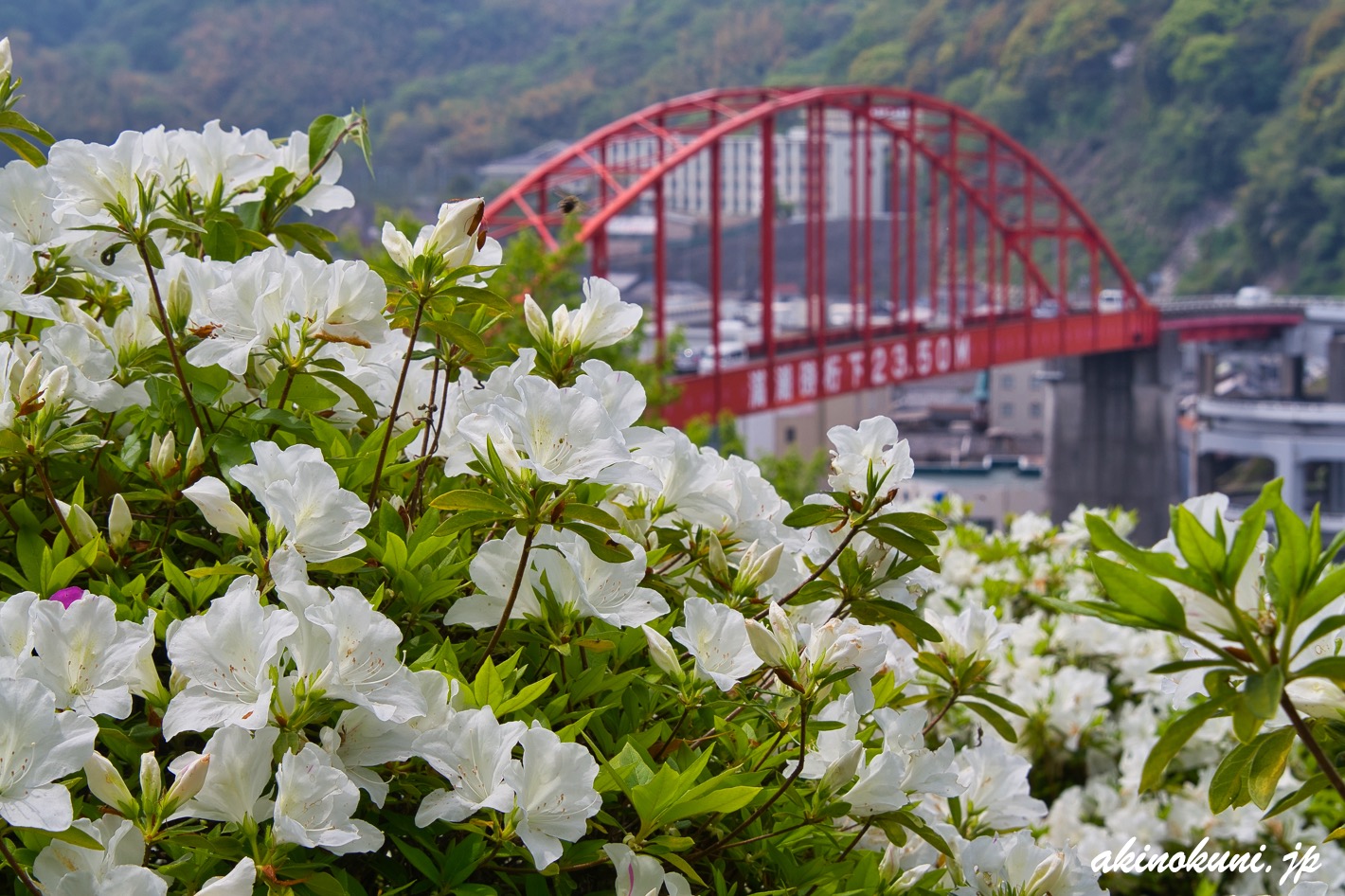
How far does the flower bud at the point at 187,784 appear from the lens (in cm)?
61

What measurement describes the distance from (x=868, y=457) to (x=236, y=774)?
1.40ft

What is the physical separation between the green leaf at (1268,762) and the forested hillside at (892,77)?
103 ft

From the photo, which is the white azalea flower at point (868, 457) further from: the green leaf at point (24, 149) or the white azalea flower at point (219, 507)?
the green leaf at point (24, 149)

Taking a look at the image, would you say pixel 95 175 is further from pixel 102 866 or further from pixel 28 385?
pixel 102 866

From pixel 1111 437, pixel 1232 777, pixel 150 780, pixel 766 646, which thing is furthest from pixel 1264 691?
pixel 1111 437

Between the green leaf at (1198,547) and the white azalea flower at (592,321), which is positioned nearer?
the green leaf at (1198,547)

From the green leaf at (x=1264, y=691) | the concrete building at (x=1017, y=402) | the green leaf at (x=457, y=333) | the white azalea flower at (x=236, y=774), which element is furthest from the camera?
the concrete building at (x=1017, y=402)

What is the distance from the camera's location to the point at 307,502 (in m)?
0.72

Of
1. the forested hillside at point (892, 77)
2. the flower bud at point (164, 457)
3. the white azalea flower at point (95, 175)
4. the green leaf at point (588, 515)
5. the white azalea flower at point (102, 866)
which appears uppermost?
the forested hillside at point (892, 77)

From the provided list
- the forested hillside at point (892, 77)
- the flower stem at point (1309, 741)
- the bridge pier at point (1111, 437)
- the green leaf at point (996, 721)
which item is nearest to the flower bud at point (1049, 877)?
the green leaf at point (996, 721)

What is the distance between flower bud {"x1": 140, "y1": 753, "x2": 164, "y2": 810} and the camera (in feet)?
2.06

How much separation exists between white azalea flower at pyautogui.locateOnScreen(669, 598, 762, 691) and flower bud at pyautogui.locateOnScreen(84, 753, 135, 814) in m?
0.30

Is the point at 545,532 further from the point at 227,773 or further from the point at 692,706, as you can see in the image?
the point at 227,773

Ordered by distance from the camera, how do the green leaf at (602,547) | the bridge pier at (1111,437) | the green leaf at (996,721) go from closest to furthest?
the green leaf at (602,547) → the green leaf at (996,721) → the bridge pier at (1111,437)
